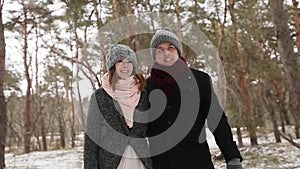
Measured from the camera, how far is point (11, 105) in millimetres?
24328

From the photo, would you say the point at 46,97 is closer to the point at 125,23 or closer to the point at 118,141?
the point at 125,23

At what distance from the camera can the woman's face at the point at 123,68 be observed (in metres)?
2.03

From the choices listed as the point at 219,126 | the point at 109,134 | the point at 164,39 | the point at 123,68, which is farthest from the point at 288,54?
the point at 109,134

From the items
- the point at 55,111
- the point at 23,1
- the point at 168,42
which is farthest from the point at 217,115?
the point at 55,111

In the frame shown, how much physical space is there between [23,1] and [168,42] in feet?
46.5

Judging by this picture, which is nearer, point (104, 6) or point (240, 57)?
point (104, 6)

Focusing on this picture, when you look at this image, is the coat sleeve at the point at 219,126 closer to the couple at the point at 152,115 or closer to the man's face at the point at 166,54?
the couple at the point at 152,115

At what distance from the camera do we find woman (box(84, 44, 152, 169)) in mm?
1969

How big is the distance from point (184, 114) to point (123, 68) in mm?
429

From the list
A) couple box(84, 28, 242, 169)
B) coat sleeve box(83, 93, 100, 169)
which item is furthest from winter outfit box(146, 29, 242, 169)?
coat sleeve box(83, 93, 100, 169)

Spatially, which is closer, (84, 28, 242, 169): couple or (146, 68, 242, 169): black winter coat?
(84, 28, 242, 169): couple

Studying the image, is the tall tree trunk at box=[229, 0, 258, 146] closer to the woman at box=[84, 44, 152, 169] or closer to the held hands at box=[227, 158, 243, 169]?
the held hands at box=[227, 158, 243, 169]

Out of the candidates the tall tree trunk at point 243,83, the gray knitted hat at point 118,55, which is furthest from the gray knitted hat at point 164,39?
the tall tree trunk at point 243,83

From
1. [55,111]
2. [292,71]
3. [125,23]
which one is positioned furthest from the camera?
[55,111]
